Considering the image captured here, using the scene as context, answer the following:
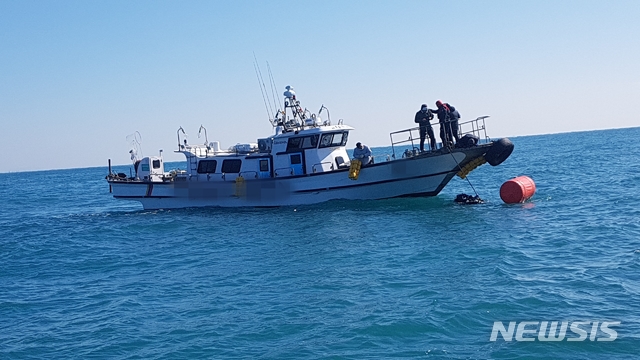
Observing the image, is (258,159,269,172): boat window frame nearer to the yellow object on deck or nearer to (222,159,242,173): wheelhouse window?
(222,159,242,173): wheelhouse window

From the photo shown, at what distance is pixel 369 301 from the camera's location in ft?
37.0

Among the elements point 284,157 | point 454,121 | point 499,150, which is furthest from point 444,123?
point 284,157

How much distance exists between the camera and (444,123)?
22.8 metres

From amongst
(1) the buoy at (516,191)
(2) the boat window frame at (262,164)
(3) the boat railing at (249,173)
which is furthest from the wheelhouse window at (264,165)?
(1) the buoy at (516,191)

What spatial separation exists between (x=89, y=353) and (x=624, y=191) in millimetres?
22618

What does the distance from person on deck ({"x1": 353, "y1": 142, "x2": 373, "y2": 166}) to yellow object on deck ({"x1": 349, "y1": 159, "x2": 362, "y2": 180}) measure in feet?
0.85

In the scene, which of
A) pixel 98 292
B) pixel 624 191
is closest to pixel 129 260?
pixel 98 292

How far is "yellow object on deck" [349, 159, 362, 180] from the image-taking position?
23891 mm

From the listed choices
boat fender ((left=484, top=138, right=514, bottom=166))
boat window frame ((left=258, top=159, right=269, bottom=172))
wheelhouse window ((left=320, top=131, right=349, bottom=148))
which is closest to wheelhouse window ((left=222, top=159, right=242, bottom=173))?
boat window frame ((left=258, top=159, right=269, bottom=172))

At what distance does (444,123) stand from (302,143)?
6399 mm

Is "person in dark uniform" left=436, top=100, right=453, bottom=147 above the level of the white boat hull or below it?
above

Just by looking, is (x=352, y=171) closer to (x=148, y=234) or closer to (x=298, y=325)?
(x=148, y=234)

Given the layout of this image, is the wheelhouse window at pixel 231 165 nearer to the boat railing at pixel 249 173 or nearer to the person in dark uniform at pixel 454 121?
the boat railing at pixel 249 173

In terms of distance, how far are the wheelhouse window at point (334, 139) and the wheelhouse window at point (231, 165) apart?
4.29 m
